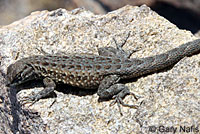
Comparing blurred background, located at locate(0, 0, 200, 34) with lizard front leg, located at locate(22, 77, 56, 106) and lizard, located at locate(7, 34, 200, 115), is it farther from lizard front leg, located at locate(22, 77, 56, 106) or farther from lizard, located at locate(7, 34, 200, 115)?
lizard front leg, located at locate(22, 77, 56, 106)

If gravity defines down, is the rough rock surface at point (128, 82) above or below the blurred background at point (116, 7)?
below

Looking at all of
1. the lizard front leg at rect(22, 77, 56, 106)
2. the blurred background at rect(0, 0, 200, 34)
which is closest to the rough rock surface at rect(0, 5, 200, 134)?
the lizard front leg at rect(22, 77, 56, 106)

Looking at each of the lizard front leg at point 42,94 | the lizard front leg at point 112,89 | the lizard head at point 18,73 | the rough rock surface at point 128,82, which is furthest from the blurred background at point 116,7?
the lizard head at point 18,73

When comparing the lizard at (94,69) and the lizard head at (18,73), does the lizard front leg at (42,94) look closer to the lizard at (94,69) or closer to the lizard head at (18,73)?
the lizard at (94,69)

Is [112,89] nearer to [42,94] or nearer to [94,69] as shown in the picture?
[94,69]

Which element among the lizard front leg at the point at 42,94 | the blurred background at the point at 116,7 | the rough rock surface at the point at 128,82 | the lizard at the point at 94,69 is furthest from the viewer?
the blurred background at the point at 116,7

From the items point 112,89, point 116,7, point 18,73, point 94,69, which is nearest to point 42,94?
point 18,73
